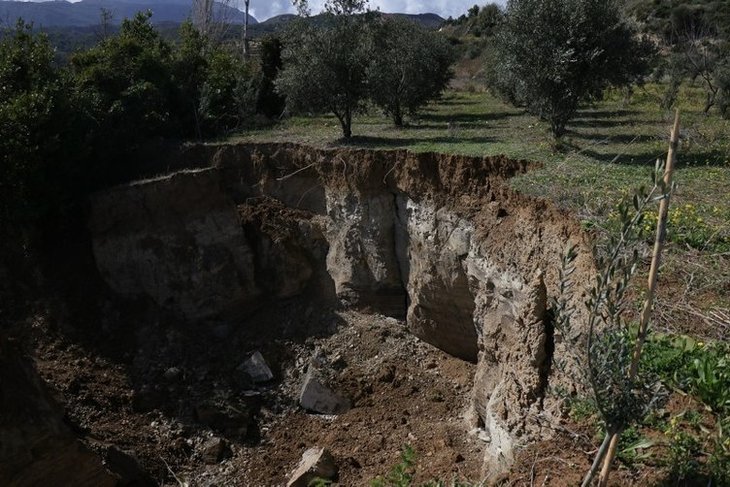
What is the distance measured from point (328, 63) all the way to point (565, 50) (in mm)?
5715

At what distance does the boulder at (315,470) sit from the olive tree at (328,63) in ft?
29.0

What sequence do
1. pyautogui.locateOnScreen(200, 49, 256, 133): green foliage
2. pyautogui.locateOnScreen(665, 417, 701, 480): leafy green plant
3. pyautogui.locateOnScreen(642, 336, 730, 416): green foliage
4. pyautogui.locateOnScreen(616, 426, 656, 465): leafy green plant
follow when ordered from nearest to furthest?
pyautogui.locateOnScreen(665, 417, 701, 480): leafy green plant → pyautogui.locateOnScreen(616, 426, 656, 465): leafy green plant → pyautogui.locateOnScreen(642, 336, 730, 416): green foliage → pyautogui.locateOnScreen(200, 49, 256, 133): green foliage

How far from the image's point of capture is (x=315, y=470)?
9.40 meters

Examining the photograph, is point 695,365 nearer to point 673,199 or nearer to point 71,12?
point 673,199

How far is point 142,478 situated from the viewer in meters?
9.70

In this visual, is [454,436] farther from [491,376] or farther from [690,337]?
[690,337]

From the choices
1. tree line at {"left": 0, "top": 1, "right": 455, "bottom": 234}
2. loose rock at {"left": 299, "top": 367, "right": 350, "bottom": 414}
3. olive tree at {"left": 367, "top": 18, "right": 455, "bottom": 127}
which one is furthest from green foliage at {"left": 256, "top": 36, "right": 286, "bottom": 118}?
loose rock at {"left": 299, "top": 367, "right": 350, "bottom": 414}

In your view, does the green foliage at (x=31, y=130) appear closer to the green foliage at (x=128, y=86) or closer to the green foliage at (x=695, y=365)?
the green foliage at (x=128, y=86)

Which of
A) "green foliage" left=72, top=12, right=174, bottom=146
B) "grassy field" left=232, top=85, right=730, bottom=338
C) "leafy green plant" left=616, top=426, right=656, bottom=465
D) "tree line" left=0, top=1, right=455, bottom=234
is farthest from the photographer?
"green foliage" left=72, top=12, right=174, bottom=146

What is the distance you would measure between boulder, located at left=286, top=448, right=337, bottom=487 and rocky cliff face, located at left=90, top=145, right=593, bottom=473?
8.29 ft

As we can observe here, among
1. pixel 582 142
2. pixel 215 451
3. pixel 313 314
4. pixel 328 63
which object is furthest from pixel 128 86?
pixel 582 142

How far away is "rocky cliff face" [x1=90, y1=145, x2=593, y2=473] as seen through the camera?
456 inches

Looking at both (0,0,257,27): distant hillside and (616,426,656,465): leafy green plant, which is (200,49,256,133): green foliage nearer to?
(616,426,656,465): leafy green plant

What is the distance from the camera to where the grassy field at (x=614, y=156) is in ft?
22.9
